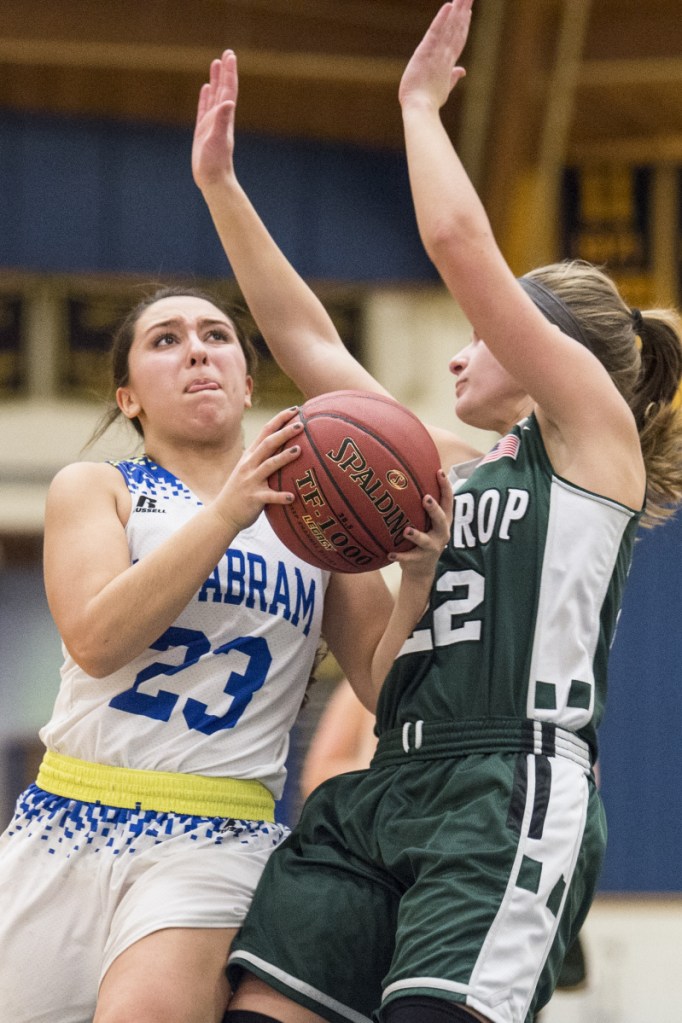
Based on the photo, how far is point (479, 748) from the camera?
2514mm

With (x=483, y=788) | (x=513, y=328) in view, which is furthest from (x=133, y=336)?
(x=483, y=788)

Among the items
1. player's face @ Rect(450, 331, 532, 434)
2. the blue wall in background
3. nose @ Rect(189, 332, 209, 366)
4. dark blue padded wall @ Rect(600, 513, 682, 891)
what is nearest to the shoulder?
nose @ Rect(189, 332, 209, 366)

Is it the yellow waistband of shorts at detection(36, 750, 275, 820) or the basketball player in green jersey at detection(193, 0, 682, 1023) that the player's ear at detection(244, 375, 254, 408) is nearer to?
the basketball player in green jersey at detection(193, 0, 682, 1023)

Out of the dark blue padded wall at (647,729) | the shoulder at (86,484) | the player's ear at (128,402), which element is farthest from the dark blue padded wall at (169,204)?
the shoulder at (86,484)

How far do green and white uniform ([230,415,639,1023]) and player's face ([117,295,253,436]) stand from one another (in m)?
0.60

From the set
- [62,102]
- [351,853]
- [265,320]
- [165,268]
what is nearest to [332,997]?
[351,853]

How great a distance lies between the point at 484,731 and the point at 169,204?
21.6 feet

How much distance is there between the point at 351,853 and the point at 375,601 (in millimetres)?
598

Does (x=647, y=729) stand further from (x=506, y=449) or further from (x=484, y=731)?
(x=484, y=731)

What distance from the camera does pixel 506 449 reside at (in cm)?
274

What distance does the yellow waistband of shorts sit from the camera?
8.82 ft

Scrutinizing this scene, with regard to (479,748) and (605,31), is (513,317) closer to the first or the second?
(479,748)

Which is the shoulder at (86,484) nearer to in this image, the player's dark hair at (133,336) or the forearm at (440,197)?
the player's dark hair at (133,336)

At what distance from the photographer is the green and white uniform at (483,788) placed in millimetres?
2396
